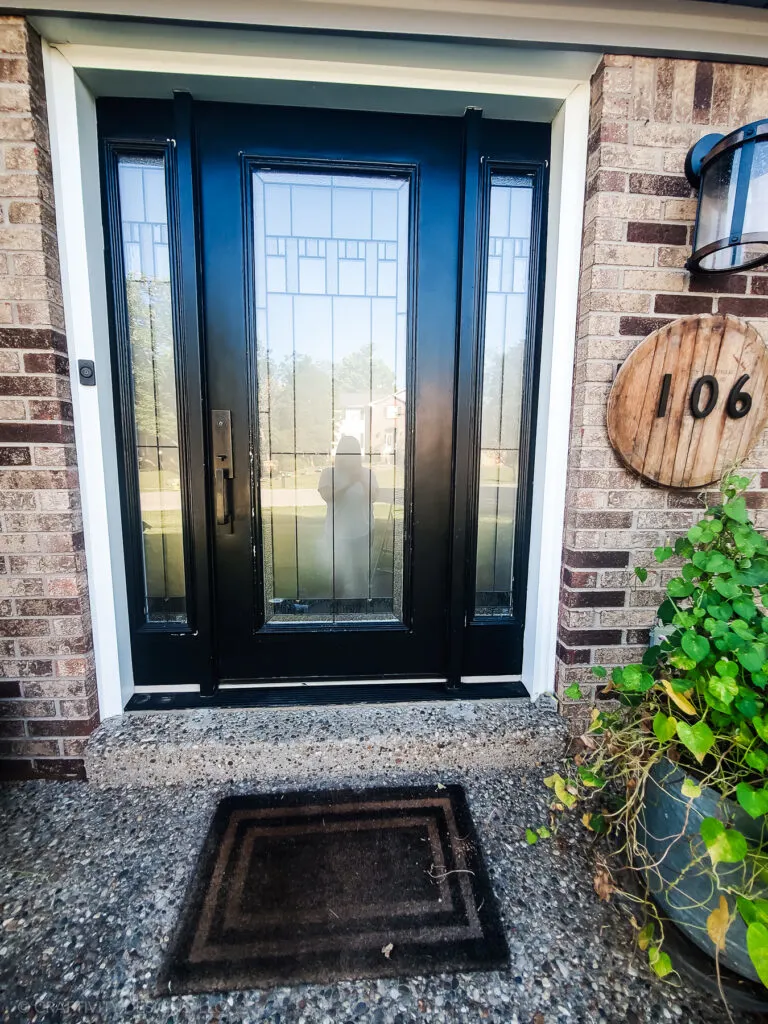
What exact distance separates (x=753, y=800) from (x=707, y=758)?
0.71 ft

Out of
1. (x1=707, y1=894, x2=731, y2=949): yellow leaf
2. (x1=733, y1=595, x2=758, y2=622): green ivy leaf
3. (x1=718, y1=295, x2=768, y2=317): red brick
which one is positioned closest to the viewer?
(x1=707, y1=894, x2=731, y2=949): yellow leaf

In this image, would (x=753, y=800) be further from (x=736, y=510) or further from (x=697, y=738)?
(x=736, y=510)

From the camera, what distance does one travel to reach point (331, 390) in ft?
5.24

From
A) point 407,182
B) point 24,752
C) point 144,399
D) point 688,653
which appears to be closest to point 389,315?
point 407,182

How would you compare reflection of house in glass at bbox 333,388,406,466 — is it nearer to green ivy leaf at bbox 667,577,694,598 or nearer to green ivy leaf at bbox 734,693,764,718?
green ivy leaf at bbox 667,577,694,598

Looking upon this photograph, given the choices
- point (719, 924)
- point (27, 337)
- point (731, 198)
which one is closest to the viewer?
point (719, 924)

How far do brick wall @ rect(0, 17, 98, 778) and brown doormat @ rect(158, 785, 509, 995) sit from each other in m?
0.67

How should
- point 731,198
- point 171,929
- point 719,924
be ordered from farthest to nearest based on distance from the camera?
point 731,198, point 171,929, point 719,924

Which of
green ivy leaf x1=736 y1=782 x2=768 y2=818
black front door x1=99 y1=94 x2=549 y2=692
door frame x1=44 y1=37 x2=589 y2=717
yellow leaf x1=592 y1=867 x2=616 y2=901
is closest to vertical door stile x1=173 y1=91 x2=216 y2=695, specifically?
black front door x1=99 y1=94 x2=549 y2=692

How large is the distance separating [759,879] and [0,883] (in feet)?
5.85

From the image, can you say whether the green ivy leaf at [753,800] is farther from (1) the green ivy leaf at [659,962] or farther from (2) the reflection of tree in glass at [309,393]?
(2) the reflection of tree in glass at [309,393]

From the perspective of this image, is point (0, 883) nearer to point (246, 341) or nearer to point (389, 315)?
point (246, 341)

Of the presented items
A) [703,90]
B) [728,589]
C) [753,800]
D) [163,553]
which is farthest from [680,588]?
[163,553]

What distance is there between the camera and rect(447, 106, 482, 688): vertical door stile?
4.83 feet
